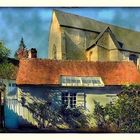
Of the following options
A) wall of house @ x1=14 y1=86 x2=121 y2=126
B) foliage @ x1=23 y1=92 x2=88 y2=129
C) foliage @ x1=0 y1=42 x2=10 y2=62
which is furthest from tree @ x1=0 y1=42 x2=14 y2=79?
foliage @ x1=23 y1=92 x2=88 y2=129

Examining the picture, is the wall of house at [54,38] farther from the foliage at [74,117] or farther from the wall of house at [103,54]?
the foliage at [74,117]

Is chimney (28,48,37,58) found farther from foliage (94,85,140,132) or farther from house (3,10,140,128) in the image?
foliage (94,85,140,132)

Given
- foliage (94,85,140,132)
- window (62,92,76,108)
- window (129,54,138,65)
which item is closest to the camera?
foliage (94,85,140,132)

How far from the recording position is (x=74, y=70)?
8859 mm

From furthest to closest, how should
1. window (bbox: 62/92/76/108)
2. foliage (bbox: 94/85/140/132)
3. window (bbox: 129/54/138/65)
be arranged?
window (bbox: 129/54/138/65) → window (bbox: 62/92/76/108) → foliage (bbox: 94/85/140/132)

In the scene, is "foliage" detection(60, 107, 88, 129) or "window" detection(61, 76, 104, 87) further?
"window" detection(61, 76, 104, 87)

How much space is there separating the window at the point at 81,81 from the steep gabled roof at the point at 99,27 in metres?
0.72

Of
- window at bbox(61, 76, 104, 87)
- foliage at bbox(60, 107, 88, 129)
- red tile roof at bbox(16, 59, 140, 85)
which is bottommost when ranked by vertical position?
foliage at bbox(60, 107, 88, 129)

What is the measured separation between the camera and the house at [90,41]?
8.75m

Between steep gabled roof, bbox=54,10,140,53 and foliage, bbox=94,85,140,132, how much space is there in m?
0.71

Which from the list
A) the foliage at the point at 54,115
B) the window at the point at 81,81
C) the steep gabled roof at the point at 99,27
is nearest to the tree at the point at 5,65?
the foliage at the point at 54,115

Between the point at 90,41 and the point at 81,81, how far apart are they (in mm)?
664

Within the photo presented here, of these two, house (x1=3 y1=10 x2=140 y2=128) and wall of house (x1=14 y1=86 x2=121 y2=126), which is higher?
house (x1=3 y1=10 x2=140 y2=128)

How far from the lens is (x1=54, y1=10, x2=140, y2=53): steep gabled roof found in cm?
871
